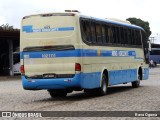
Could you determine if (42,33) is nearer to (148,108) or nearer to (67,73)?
(67,73)

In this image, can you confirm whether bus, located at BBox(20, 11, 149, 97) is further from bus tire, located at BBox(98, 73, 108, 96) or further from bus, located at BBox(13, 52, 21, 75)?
bus, located at BBox(13, 52, 21, 75)

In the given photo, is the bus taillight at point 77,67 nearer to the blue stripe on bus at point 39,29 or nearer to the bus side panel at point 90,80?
the bus side panel at point 90,80

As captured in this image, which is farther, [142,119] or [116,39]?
[116,39]

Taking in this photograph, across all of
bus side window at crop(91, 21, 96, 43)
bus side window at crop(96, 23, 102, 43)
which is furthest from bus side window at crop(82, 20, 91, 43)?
bus side window at crop(96, 23, 102, 43)

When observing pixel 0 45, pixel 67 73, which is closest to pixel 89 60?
pixel 67 73

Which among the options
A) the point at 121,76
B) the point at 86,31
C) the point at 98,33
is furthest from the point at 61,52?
the point at 121,76

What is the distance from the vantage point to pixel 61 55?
18.4 metres

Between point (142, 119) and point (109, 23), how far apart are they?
10.4 metres

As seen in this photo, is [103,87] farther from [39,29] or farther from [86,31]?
[39,29]

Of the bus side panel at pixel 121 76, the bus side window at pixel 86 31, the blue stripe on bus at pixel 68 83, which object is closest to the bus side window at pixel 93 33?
the bus side window at pixel 86 31

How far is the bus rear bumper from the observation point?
59.8 feet

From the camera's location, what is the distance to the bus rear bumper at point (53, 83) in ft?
59.8

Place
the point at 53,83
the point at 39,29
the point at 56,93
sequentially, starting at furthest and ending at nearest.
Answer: the point at 56,93
the point at 39,29
the point at 53,83

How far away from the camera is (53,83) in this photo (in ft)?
60.4
